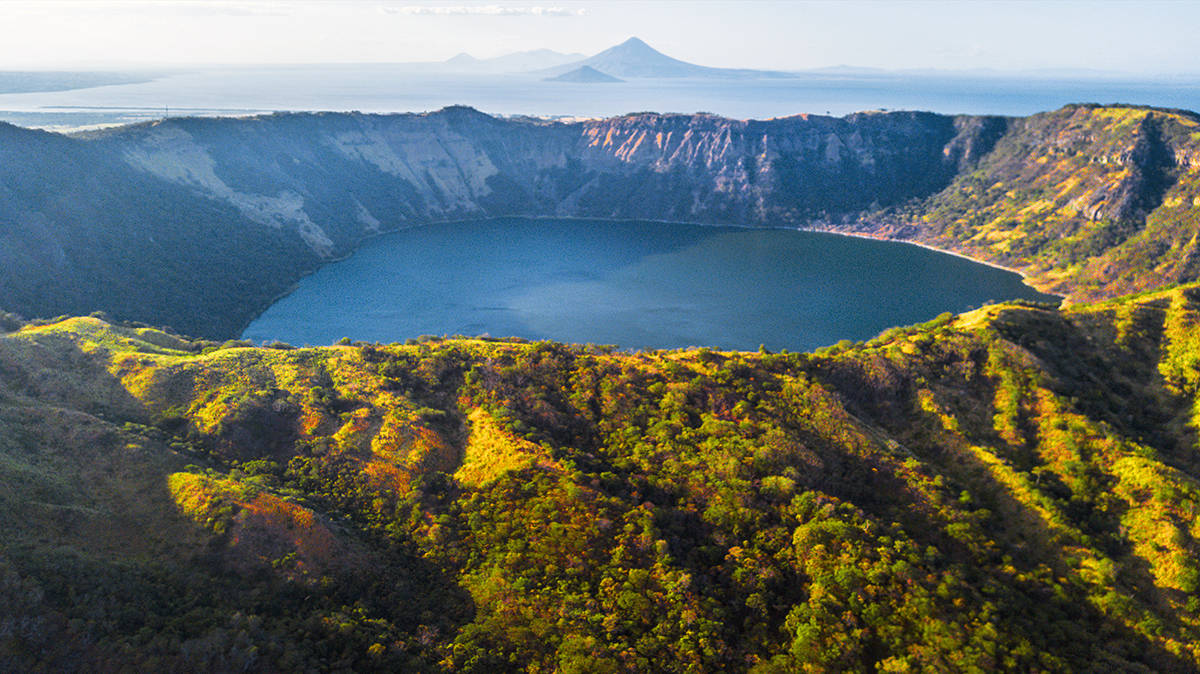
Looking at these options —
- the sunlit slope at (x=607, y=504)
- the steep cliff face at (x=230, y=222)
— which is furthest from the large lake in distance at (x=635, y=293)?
the sunlit slope at (x=607, y=504)

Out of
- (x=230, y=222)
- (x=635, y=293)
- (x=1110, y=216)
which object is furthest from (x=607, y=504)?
(x=1110, y=216)

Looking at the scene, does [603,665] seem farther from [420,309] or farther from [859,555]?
[420,309]

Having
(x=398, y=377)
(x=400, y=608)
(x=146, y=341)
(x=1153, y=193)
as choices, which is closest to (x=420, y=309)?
(x=146, y=341)

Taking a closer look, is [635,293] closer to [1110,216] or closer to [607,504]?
[607,504]

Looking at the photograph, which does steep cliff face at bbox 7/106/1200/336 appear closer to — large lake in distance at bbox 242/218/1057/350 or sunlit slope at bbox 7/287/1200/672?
large lake in distance at bbox 242/218/1057/350

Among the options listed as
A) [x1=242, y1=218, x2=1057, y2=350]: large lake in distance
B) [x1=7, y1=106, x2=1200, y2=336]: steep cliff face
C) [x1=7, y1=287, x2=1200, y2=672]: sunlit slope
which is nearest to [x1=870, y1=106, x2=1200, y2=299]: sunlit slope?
[x1=7, y1=106, x2=1200, y2=336]: steep cliff face

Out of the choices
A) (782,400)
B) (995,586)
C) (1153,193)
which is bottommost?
(995,586)

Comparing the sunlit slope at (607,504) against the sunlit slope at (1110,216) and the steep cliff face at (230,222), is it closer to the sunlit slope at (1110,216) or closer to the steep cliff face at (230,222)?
the steep cliff face at (230,222)
